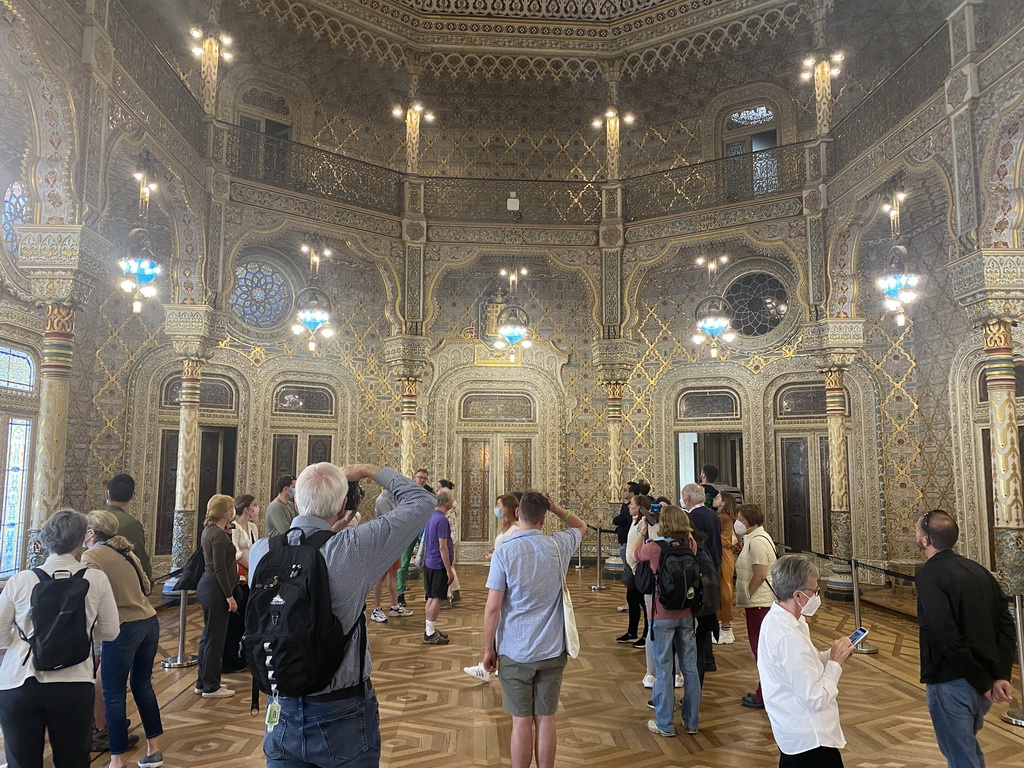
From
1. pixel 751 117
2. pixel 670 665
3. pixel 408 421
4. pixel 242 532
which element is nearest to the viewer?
pixel 670 665

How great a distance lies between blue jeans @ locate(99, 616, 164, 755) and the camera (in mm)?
4211

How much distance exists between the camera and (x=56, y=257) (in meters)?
7.15

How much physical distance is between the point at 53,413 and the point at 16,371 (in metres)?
3.40

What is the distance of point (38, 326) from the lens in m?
9.96

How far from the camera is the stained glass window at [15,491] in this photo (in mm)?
9641

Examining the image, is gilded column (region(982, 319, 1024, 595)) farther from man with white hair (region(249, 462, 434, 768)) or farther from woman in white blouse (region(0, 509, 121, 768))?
woman in white blouse (region(0, 509, 121, 768))

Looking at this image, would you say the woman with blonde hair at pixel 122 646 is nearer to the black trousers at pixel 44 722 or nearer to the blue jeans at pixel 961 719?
the black trousers at pixel 44 722

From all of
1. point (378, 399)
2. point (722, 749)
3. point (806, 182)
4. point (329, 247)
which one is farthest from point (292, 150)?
point (722, 749)

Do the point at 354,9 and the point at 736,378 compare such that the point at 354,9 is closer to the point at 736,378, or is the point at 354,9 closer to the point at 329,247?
the point at 329,247

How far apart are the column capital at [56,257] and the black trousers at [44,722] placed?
17.3 feet

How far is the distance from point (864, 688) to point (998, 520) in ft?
10.3

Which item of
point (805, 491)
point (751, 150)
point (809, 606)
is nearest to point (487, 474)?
point (805, 491)

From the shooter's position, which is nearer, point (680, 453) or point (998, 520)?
point (998, 520)

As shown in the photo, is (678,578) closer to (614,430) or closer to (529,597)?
(529,597)
